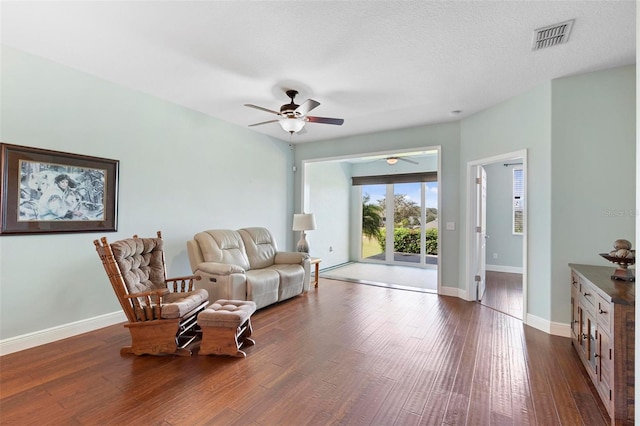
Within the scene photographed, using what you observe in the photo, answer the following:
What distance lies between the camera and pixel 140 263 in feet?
10.0

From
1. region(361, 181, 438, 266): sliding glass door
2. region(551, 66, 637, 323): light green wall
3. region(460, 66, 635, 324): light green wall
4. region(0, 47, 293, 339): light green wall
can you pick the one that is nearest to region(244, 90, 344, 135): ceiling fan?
region(0, 47, 293, 339): light green wall

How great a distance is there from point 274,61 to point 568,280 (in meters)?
3.81

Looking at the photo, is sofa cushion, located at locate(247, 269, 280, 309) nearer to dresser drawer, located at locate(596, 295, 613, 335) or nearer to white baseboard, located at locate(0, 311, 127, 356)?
white baseboard, located at locate(0, 311, 127, 356)

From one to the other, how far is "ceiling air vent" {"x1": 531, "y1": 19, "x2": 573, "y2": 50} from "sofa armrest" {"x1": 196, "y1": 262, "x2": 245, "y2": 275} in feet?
12.2

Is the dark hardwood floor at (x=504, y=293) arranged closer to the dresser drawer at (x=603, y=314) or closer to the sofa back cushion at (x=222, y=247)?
the dresser drawer at (x=603, y=314)

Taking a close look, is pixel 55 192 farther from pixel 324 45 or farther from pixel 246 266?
pixel 324 45

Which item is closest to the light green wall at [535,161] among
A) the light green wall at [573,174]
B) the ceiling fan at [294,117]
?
the light green wall at [573,174]

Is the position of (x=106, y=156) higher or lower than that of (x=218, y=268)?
higher

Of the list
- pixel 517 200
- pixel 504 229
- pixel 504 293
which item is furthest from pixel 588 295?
pixel 517 200

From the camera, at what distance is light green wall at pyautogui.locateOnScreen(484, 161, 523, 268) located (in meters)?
6.70

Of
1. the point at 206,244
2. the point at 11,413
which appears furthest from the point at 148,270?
the point at 11,413

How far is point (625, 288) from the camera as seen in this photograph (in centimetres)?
206

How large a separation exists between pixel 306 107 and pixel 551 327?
11.7ft

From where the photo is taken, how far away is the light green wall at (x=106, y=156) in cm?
276
